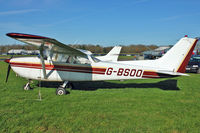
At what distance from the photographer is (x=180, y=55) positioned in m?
6.52

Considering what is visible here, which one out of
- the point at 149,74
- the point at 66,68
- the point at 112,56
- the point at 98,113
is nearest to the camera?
the point at 98,113

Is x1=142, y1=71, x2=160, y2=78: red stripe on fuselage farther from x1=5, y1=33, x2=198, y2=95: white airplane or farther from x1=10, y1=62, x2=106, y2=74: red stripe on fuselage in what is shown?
x1=10, y1=62, x2=106, y2=74: red stripe on fuselage

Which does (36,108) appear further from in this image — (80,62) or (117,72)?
(117,72)

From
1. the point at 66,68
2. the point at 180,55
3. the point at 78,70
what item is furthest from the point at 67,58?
the point at 180,55


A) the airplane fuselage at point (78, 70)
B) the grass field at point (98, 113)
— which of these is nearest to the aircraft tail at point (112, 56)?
the airplane fuselage at point (78, 70)

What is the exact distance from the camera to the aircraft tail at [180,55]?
6402 millimetres

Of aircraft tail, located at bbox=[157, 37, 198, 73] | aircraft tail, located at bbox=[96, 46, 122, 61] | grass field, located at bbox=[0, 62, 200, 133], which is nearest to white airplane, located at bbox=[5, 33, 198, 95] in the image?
aircraft tail, located at bbox=[157, 37, 198, 73]

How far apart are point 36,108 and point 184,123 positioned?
394 centimetres

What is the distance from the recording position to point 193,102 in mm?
5395

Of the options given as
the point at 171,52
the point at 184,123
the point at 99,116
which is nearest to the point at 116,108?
the point at 99,116

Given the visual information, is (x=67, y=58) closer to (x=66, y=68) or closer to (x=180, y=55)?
(x=66, y=68)

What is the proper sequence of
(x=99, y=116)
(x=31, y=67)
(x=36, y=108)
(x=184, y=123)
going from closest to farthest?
1. (x=184, y=123)
2. (x=99, y=116)
3. (x=36, y=108)
4. (x=31, y=67)

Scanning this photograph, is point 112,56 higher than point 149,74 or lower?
higher

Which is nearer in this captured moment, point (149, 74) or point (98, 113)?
point (98, 113)
